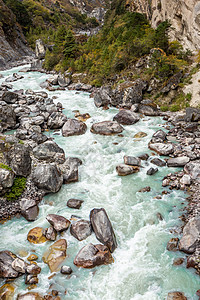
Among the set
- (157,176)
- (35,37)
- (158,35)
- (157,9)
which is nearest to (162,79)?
(158,35)

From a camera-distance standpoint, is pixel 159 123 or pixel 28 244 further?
pixel 159 123

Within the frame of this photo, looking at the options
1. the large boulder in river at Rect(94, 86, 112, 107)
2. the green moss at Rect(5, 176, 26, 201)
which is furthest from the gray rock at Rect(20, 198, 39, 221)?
the large boulder in river at Rect(94, 86, 112, 107)

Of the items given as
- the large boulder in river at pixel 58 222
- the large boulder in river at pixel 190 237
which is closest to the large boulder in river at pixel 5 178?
the large boulder in river at pixel 58 222

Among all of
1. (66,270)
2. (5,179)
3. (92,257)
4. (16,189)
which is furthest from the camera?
(16,189)

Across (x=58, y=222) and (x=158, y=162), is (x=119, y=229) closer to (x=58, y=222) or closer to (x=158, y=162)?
(x=58, y=222)

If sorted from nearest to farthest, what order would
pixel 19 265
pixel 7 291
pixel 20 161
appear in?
pixel 7 291
pixel 19 265
pixel 20 161

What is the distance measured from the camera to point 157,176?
13.8 meters

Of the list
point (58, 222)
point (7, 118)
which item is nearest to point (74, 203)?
point (58, 222)

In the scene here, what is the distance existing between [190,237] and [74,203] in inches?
248

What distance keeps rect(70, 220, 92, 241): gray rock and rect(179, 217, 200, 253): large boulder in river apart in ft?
14.5

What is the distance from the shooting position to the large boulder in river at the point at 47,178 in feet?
40.9

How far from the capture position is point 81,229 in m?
10.0

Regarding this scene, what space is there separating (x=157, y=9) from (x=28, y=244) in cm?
4416

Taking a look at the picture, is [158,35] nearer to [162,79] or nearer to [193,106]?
[162,79]
